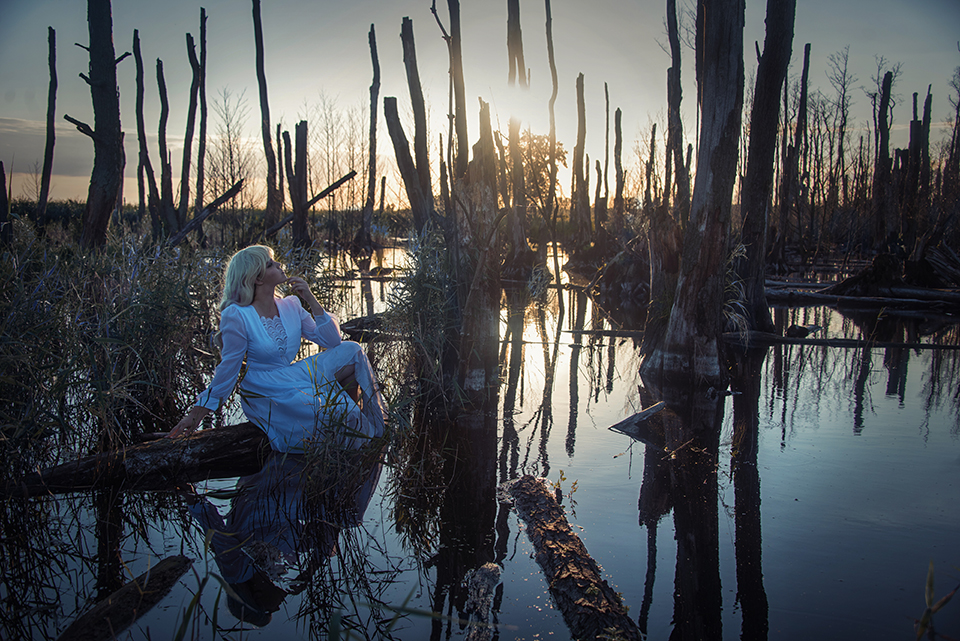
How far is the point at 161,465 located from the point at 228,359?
2.35 ft

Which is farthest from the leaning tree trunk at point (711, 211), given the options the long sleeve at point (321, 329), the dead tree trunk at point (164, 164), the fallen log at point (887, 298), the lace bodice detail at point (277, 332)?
the dead tree trunk at point (164, 164)

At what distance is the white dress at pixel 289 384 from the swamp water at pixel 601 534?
0.37m

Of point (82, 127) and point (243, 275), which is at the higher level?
point (82, 127)

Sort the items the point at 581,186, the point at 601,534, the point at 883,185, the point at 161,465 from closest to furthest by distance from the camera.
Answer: the point at 601,534 < the point at 161,465 < the point at 883,185 < the point at 581,186

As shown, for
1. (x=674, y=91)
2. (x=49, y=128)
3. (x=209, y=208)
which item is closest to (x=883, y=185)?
(x=674, y=91)

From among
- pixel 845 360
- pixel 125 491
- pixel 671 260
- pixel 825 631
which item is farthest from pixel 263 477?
pixel 845 360

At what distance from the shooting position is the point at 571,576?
2340 millimetres

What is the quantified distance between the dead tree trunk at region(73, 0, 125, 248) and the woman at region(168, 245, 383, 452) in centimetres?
573

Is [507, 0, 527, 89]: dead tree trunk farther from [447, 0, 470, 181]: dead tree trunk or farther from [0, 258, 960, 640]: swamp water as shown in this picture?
[0, 258, 960, 640]: swamp water

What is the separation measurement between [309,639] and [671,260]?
6.21m

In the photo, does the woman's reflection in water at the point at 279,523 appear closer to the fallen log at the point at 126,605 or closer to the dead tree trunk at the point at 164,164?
the fallen log at the point at 126,605

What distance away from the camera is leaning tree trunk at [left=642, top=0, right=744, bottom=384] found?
17.9ft

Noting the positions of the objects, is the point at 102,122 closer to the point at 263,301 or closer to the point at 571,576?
the point at 263,301

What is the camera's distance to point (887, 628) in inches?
85.4
